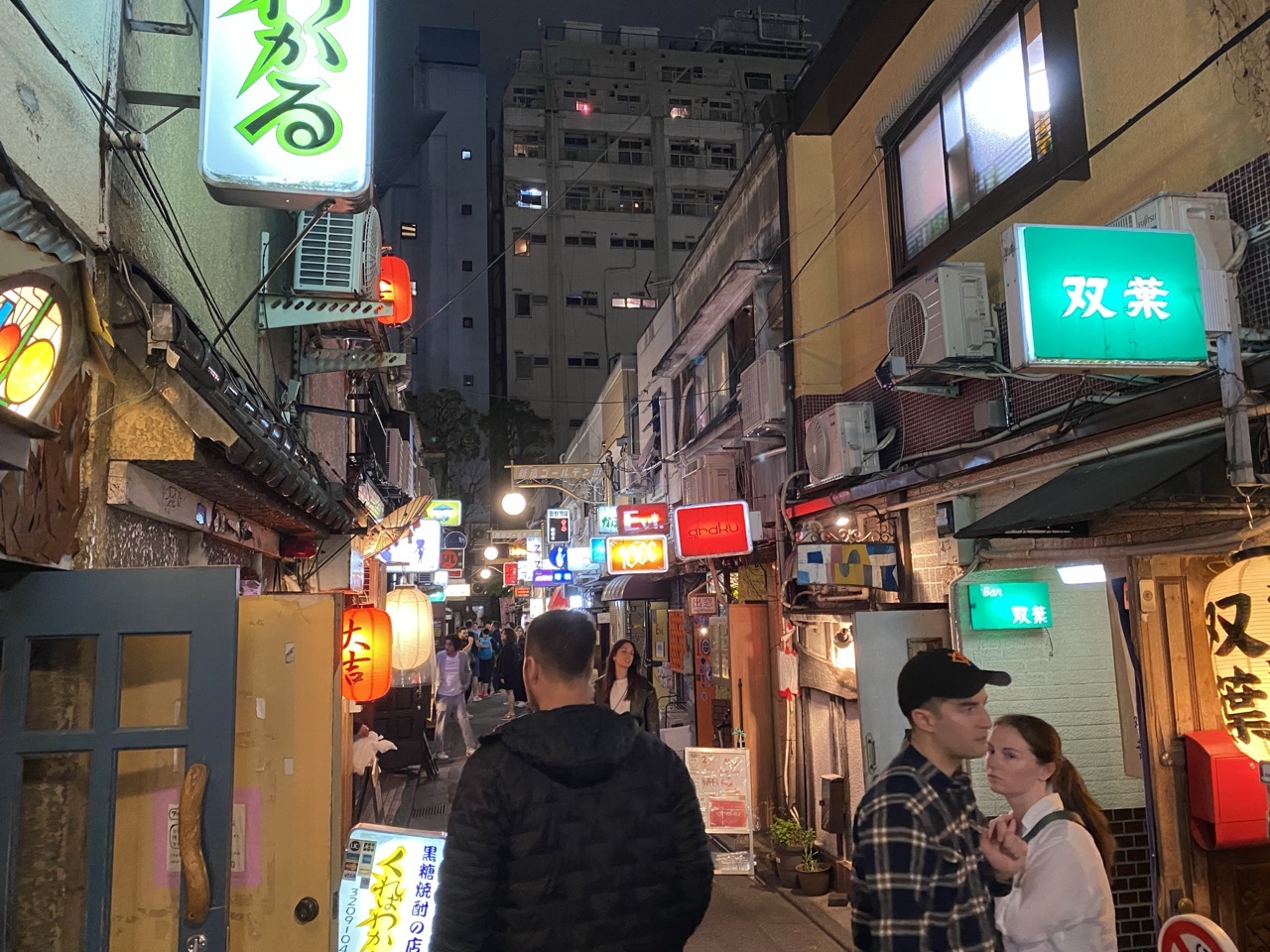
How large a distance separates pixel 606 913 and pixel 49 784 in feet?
10.6

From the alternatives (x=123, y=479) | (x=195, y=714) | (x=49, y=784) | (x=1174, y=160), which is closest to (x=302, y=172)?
(x=123, y=479)

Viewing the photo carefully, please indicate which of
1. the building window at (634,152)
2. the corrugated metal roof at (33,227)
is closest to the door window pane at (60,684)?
the corrugated metal roof at (33,227)

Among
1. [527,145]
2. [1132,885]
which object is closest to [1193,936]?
[1132,885]

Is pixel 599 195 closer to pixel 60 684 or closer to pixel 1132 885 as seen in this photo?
pixel 1132 885

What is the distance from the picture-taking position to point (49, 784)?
4438 millimetres

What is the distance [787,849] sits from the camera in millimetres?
10555

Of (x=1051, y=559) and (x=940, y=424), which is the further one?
(x=940, y=424)

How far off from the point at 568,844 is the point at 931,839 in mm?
1288

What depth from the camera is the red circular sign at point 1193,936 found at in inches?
196

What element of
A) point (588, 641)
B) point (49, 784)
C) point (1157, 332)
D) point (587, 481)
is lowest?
point (49, 784)

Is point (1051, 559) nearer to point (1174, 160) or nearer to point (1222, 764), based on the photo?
point (1222, 764)

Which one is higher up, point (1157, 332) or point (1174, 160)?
point (1174, 160)

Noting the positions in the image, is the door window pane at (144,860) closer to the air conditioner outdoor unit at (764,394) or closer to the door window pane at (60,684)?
the door window pane at (60,684)

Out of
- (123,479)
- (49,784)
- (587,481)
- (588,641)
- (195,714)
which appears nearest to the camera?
(588,641)
